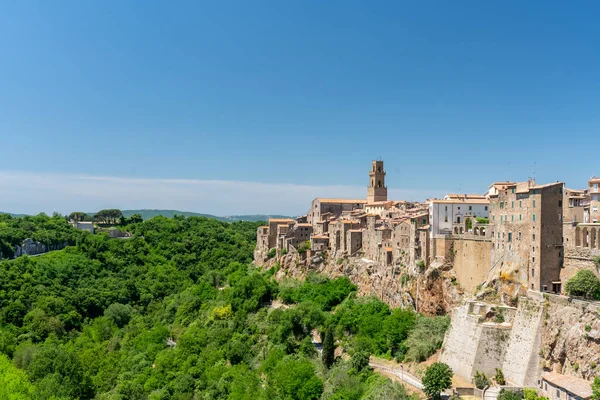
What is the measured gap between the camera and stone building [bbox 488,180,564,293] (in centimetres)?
3622

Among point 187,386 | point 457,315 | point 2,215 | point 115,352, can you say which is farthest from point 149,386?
point 2,215

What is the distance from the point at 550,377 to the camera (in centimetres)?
3070

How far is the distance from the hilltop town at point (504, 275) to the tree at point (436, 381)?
246 cm

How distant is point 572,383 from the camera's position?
29.2 m

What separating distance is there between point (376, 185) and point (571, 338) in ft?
180

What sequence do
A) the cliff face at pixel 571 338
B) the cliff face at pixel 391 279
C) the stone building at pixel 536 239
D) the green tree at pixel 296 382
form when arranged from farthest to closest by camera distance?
1. the cliff face at pixel 391 279
2. the green tree at pixel 296 382
3. the stone building at pixel 536 239
4. the cliff face at pixel 571 338

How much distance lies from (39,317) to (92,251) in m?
27.9

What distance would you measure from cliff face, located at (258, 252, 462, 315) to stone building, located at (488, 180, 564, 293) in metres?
6.75

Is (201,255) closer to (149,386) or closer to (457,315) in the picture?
(149,386)

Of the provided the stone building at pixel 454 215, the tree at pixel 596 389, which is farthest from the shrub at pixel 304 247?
the tree at pixel 596 389

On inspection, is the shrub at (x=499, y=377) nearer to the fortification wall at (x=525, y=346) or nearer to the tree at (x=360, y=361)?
the fortification wall at (x=525, y=346)

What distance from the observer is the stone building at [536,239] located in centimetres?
3622

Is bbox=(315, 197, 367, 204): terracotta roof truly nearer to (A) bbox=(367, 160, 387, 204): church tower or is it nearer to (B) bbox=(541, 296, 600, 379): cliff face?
(A) bbox=(367, 160, 387, 204): church tower

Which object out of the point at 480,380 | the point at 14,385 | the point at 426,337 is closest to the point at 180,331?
the point at 14,385
